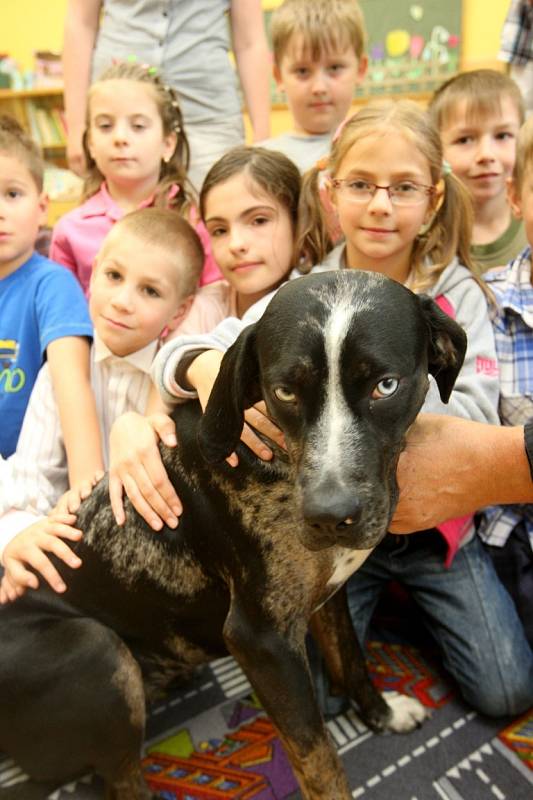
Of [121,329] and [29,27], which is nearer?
[121,329]

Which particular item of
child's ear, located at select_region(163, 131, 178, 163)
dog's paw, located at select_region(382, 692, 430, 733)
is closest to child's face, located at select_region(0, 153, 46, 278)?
child's ear, located at select_region(163, 131, 178, 163)

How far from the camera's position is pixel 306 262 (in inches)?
96.1

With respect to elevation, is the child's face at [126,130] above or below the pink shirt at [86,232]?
above

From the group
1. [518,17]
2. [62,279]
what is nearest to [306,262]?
[62,279]

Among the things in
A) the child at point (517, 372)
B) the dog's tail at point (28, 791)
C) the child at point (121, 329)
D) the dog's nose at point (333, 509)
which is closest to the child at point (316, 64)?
the child at point (121, 329)

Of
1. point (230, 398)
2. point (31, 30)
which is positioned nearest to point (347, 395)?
point (230, 398)

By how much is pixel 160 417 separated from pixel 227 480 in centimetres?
33

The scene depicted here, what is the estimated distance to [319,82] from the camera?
9.90ft

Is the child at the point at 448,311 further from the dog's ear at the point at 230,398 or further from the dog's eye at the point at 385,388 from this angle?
the dog's eye at the point at 385,388

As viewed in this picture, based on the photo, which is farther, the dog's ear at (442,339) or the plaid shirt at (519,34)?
the plaid shirt at (519,34)

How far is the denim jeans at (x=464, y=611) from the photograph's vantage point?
79.4 inches

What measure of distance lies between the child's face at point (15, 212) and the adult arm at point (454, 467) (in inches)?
69.9

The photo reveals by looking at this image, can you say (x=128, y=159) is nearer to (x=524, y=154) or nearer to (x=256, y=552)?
(x=524, y=154)

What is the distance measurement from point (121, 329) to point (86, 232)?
96 cm
